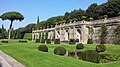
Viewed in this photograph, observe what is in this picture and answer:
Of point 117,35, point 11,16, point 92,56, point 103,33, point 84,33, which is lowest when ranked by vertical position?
point 92,56

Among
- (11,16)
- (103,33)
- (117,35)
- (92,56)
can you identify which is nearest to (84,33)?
(103,33)

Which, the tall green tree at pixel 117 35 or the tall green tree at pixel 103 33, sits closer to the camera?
the tall green tree at pixel 117 35

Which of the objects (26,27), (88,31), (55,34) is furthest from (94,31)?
(26,27)

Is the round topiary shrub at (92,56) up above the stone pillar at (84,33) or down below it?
below

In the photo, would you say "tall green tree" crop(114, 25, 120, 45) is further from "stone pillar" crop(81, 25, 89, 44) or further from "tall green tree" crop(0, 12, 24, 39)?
"tall green tree" crop(0, 12, 24, 39)

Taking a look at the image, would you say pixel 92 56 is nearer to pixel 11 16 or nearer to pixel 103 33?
pixel 103 33

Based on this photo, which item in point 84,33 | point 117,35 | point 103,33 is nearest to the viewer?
point 117,35

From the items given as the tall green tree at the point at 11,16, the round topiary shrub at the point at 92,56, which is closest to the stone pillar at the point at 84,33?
the round topiary shrub at the point at 92,56

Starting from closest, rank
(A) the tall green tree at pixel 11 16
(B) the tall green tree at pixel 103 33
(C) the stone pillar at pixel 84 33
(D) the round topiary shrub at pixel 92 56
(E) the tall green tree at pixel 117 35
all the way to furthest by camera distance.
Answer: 1. (D) the round topiary shrub at pixel 92 56
2. (E) the tall green tree at pixel 117 35
3. (B) the tall green tree at pixel 103 33
4. (C) the stone pillar at pixel 84 33
5. (A) the tall green tree at pixel 11 16

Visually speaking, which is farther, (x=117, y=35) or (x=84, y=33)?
(x=84, y=33)

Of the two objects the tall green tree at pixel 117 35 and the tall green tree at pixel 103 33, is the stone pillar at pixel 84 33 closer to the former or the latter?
the tall green tree at pixel 103 33

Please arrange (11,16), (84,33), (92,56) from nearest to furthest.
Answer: (92,56), (84,33), (11,16)

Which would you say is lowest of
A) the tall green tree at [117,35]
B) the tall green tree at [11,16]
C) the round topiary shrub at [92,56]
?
the round topiary shrub at [92,56]

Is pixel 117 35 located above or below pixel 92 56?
above
